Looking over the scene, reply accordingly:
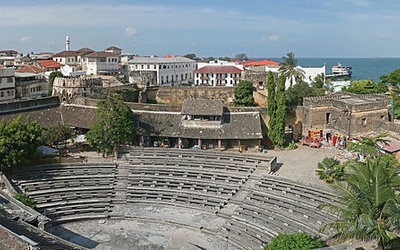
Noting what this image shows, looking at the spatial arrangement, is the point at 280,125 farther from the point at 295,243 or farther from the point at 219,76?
the point at 219,76

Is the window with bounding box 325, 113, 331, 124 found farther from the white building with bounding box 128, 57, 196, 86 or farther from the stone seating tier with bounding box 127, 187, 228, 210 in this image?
the white building with bounding box 128, 57, 196, 86

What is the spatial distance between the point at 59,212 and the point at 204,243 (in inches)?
357

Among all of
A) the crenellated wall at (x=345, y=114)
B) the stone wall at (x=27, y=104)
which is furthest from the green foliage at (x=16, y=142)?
the crenellated wall at (x=345, y=114)

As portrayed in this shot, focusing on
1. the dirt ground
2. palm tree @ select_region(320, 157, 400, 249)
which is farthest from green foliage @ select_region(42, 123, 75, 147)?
palm tree @ select_region(320, 157, 400, 249)

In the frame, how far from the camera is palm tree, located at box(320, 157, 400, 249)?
13.8m

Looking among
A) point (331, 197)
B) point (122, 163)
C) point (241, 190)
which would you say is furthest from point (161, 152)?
point (331, 197)

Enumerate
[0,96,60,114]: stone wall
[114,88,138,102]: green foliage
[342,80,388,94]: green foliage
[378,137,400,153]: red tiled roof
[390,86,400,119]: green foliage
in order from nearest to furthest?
[378,137,400,153]: red tiled roof → [0,96,60,114]: stone wall → [390,86,400,119]: green foliage → [114,88,138,102]: green foliage → [342,80,388,94]: green foliage

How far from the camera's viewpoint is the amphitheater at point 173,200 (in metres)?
22.0

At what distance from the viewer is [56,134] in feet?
103

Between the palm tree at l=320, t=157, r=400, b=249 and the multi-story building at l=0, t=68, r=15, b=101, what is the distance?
158 feet

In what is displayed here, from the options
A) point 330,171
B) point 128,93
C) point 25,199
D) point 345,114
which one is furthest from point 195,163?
point 128,93

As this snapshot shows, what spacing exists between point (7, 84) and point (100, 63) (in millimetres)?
28357

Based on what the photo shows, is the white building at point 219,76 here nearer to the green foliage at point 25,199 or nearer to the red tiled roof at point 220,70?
the red tiled roof at point 220,70

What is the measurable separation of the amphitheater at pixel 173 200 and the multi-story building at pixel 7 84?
28787 mm
